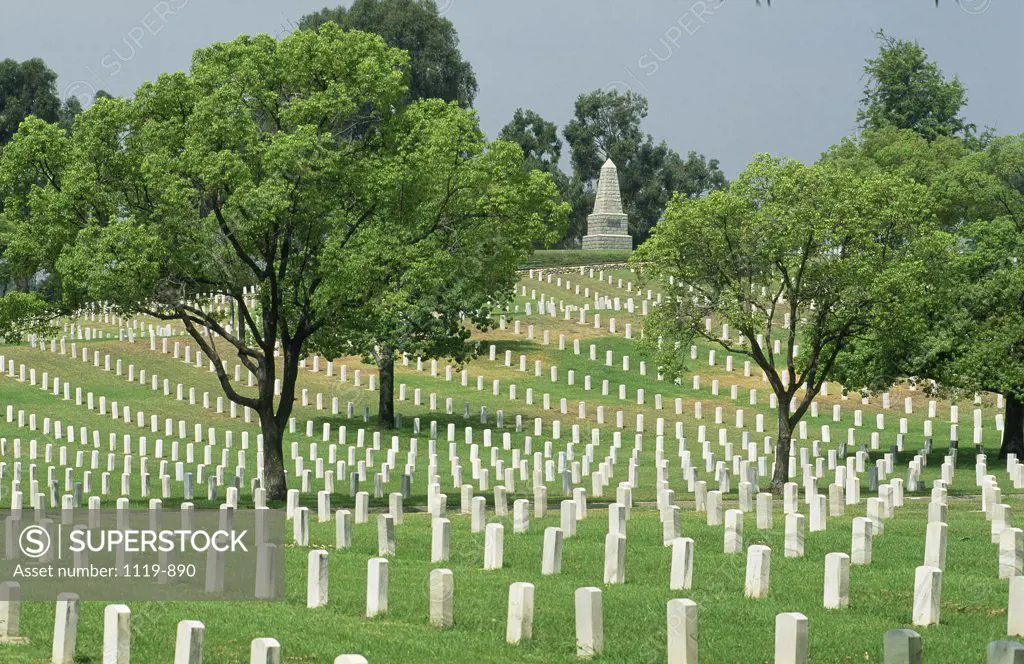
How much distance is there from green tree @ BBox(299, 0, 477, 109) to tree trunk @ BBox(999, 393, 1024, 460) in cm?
6892

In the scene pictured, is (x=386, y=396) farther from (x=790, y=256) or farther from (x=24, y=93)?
(x=24, y=93)

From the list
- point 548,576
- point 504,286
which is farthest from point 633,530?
point 504,286

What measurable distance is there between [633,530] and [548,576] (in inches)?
170

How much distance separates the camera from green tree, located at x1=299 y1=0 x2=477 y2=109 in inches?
4072

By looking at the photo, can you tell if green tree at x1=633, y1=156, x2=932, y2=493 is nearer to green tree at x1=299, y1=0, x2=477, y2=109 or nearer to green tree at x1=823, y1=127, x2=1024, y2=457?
green tree at x1=823, y1=127, x2=1024, y2=457

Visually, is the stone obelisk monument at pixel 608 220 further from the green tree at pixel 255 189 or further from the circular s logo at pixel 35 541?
the circular s logo at pixel 35 541

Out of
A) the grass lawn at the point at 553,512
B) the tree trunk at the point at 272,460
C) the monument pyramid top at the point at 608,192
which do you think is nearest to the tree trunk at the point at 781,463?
the grass lawn at the point at 553,512

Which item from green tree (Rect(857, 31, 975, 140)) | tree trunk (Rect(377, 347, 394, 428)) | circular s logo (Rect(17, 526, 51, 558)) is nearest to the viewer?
circular s logo (Rect(17, 526, 51, 558))

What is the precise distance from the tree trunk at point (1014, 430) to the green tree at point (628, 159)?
79.3m

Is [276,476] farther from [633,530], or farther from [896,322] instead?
[896,322]

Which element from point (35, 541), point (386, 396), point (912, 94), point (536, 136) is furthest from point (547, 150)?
point (35, 541)

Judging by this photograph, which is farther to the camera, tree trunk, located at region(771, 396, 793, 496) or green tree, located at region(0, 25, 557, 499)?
tree trunk, located at region(771, 396, 793, 496)

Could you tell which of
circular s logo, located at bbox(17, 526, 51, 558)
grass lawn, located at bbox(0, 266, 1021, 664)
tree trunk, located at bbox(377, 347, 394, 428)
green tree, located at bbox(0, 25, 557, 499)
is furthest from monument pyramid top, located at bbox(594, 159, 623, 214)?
circular s logo, located at bbox(17, 526, 51, 558)

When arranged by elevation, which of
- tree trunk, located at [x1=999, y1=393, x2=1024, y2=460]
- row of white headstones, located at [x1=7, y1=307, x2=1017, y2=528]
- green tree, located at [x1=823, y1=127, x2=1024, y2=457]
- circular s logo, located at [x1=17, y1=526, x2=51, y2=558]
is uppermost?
green tree, located at [x1=823, y1=127, x2=1024, y2=457]
